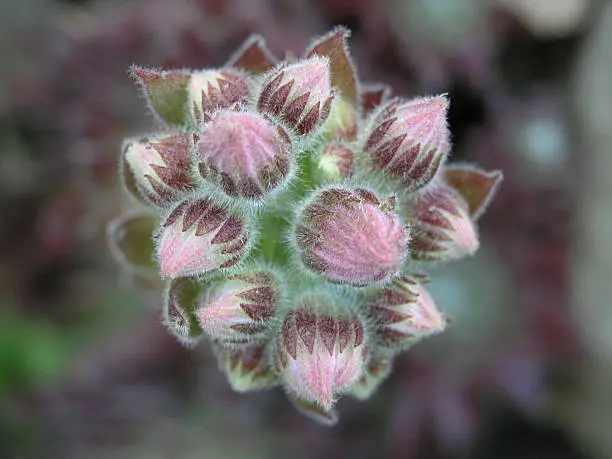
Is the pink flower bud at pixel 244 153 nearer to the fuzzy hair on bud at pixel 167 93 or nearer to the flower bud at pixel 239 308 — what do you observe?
the flower bud at pixel 239 308

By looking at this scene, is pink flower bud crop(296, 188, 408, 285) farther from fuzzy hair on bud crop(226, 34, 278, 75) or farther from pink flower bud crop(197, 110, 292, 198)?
fuzzy hair on bud crop(226, 34, 278, 75)

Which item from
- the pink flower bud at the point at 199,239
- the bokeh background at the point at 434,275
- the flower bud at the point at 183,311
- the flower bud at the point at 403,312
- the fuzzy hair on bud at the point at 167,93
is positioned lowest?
the bokeh background at the point at 434,275

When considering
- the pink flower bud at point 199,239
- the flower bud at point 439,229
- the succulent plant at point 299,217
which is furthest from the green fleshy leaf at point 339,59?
the pink flower bud at point 199,239

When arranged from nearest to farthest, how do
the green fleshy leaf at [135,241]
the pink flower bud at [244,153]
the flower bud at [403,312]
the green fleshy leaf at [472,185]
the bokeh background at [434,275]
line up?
the pink flower bud at [244,153] < the flower bud at [403,312] < the green fleshy leaf at [472,185] < the green fleshy leaf at [135,241] < the bokeh background at [434,275]

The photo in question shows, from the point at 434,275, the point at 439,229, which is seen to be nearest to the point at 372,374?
the point at 439,229

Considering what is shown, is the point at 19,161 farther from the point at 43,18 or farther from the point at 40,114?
the point at 43,18

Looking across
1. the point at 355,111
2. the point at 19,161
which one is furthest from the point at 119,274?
the point at 355,111
